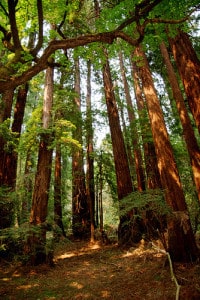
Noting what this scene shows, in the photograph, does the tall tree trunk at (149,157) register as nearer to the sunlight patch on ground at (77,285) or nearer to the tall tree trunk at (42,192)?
the tall tree trunk at (42,192)

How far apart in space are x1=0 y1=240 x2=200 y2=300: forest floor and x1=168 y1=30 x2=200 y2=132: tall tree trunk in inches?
148

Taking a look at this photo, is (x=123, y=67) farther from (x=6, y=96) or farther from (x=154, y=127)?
(x=154, y=127)

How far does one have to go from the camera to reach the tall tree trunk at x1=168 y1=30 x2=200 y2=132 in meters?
6.27

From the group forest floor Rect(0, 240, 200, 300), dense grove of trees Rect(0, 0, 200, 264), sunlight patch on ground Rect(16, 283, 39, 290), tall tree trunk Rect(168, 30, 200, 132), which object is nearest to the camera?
dense grove of trees Rect(0, 0, 200, 264)

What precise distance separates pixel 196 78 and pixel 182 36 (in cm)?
162

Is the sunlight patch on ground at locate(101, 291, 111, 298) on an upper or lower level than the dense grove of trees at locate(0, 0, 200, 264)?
lower

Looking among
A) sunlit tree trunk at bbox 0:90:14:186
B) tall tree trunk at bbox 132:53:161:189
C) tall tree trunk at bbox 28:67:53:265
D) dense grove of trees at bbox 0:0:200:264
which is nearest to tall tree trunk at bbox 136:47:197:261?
dense grove of trees at bbox 0:0:200:264

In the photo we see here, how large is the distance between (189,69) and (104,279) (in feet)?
20.5

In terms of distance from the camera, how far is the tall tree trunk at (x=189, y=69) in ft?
20.6

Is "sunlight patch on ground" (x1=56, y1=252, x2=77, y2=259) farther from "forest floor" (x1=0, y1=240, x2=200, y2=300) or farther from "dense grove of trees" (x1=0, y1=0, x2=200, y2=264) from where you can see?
"dense grove of trees" (x1=0, y1=0, x2=200, y2=264)

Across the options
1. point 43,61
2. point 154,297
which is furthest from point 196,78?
point 154,297

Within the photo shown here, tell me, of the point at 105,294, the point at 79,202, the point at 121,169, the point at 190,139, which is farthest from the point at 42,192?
the point at 79,202

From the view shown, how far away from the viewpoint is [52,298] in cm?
528

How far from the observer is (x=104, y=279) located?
6527 mm
